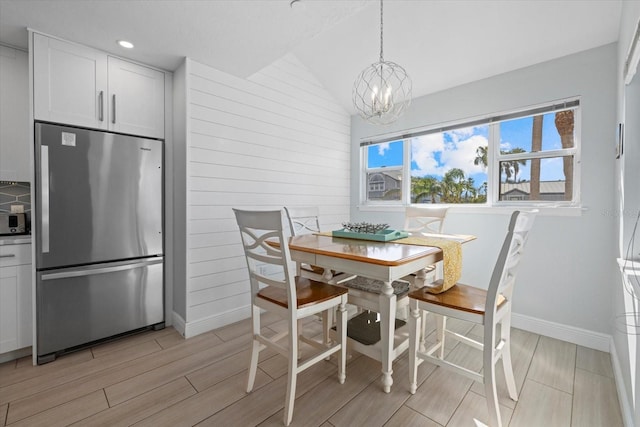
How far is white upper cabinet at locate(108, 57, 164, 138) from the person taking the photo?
233 centimetres

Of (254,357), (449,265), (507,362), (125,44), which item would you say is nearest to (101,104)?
(125,44)

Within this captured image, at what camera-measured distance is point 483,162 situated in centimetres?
291

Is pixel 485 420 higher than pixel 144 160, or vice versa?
pixel 144 160

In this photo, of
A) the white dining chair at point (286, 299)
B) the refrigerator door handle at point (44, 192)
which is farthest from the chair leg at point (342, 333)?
the refrigerator door handle at point (44, 192)

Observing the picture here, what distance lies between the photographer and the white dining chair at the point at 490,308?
136 centimetres

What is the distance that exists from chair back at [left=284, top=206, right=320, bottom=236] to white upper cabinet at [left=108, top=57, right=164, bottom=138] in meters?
1.42

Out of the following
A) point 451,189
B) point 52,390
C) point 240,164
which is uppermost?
point 240,164

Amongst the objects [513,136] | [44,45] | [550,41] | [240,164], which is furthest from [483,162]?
[44,45]

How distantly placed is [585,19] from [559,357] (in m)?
2.51

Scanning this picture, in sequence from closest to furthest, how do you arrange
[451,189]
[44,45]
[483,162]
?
[44,45] → [483,162] → [451,189]

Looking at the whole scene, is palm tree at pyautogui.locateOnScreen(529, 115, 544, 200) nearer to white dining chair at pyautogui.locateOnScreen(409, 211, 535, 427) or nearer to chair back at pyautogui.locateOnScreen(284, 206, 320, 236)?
white dining chair at pyautogui.locateOnScreen(409, 211, 535, 427)

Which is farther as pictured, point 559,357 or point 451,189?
point 451,189

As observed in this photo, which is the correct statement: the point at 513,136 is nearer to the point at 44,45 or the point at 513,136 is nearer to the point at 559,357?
the point at 559,357

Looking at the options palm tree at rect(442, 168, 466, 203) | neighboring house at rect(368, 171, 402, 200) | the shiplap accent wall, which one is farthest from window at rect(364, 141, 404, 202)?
the shiplap accent wall
